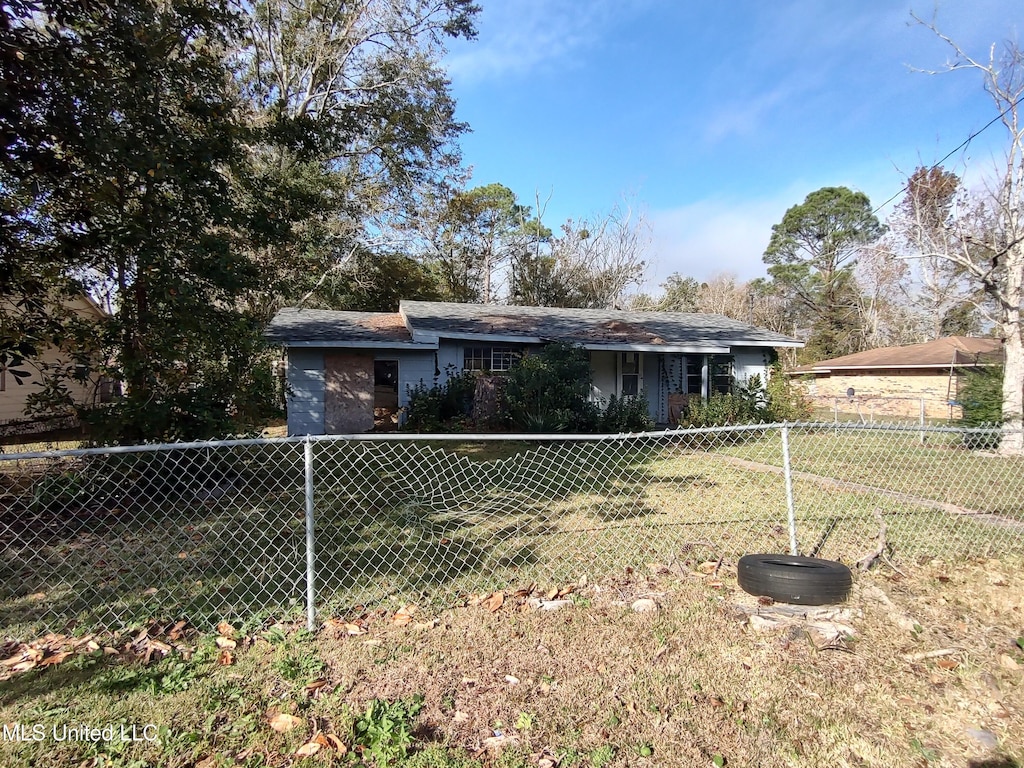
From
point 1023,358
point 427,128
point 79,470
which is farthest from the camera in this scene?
point 427,128

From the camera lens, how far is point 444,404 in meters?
12.8

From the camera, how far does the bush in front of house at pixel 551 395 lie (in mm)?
11297

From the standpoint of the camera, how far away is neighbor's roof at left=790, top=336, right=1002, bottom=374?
19.1 m

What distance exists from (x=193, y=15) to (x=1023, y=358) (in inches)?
606

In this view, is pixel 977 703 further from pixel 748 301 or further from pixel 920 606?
pixel 748 301

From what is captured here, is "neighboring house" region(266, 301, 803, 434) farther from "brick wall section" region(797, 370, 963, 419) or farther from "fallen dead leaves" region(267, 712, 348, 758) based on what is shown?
"fallen dead leaves" region(267, 712, 348, 758)

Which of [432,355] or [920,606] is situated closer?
[920,606]

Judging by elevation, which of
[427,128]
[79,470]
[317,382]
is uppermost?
[427,128]

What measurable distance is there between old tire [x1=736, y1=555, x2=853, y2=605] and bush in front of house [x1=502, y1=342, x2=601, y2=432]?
24.5 ft

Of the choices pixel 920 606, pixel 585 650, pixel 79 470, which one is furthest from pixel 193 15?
pixel 920 606

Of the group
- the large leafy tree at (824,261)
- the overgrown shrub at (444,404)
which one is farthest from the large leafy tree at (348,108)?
the large leafy tree at (824,261)

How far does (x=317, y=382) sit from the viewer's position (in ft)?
41.6

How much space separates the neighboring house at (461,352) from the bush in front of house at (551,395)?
1.34m

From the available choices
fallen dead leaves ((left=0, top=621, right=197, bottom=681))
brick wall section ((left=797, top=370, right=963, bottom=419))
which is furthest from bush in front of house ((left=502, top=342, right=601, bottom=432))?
brick wall section ((left=797, top=370, right=963, bottom=419))
